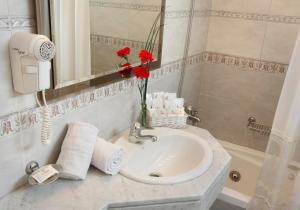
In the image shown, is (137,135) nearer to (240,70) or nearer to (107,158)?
(107,158)

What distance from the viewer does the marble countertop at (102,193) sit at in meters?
0.99

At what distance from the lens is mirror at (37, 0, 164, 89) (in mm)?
1069

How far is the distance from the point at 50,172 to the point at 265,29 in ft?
5.92

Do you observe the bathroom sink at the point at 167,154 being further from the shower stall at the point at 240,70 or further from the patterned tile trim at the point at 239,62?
the patterned tile trim at the point at 239,62

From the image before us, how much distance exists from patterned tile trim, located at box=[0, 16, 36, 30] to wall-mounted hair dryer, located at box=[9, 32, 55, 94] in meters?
0.03

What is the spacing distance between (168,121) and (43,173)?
2.57 feet

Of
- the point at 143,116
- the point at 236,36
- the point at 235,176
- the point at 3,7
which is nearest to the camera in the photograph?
the point at 3,7

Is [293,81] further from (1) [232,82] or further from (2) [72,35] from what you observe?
(2) [72,35]

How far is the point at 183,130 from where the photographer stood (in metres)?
1.62

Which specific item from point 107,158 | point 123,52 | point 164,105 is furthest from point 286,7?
point 107,158

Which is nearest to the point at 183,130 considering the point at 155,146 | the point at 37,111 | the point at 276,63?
the point at 155,146

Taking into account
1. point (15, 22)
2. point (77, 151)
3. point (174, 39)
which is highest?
point (15, 22)

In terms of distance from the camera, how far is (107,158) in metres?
1.14

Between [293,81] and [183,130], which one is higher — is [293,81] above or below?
above
